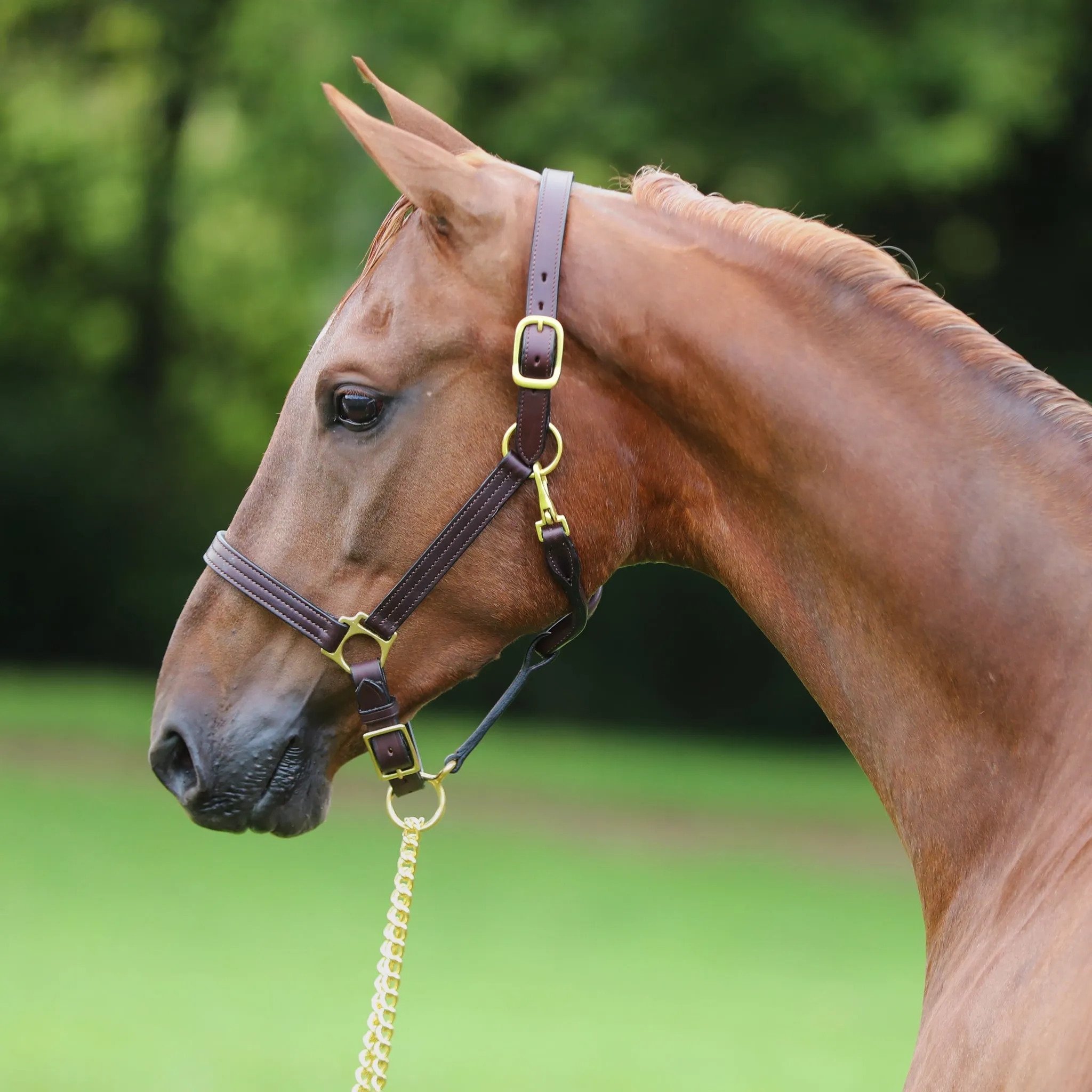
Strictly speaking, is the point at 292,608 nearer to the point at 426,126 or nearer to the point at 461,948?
the point at 426,126

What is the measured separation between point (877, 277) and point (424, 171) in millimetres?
846

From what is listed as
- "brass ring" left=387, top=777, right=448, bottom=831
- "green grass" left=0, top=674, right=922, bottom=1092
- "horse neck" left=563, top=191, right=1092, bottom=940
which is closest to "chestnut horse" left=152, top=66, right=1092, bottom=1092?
"horse neck" left=563, top=191, right=1092, bottom=940

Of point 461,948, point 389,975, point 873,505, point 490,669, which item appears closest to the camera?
point 873,505

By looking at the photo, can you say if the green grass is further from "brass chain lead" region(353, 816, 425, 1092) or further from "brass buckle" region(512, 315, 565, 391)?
"brass buckle" region(512, 315, 565, 391)

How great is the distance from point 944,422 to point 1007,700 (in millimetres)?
479

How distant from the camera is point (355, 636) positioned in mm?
2600

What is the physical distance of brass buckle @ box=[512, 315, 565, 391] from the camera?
2430 millimetres

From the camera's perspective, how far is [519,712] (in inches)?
709

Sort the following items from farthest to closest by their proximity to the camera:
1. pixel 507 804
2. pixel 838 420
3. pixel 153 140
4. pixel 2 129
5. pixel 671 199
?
pixel 153 140 → pixel 2 129 → pixel 507 804 → pixel 671 199 → pixel 838 420

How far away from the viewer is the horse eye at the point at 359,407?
2.53 meters

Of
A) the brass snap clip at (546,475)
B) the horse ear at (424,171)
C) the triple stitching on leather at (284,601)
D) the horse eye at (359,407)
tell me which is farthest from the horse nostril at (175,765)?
the horse ear at (424,171)

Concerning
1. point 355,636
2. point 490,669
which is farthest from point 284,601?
point 490,669

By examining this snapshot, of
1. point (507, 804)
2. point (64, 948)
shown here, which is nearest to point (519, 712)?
point (507, 804)

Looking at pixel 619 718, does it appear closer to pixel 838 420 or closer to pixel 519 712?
pixel 519 712
